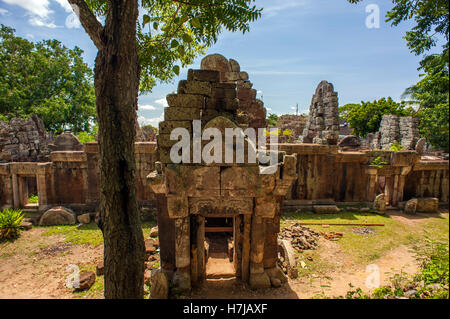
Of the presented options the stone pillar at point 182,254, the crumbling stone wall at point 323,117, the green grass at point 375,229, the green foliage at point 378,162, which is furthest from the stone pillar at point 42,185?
the green foliage at point 378,162

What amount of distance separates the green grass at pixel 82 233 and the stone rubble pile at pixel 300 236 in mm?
5312

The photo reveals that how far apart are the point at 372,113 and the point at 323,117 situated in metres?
21.0

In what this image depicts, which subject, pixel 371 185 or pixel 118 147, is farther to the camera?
pixel 371 185

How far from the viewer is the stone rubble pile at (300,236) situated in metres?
7.52

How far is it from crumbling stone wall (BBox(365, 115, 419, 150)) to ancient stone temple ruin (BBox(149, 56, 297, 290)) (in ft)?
58.6

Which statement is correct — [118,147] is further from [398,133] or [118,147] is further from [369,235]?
[398,133]

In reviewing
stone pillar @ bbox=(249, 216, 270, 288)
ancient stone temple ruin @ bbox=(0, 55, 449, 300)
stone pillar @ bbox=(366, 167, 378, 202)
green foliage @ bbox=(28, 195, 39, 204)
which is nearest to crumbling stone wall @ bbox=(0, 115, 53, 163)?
ancient stone temple ruin @ bbox=(0, 55, 449, 300)

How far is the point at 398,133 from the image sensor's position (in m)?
18.3

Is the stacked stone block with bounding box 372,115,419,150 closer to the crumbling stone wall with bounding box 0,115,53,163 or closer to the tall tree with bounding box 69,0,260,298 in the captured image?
the tall tree with bounding box 69,0,260,298

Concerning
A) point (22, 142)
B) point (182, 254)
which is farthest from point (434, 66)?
point (22, 142)

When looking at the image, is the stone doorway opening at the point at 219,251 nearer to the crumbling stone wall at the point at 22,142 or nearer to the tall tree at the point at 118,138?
the tall tree at the point at 118,138

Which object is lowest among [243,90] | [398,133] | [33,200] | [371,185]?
[33,200]

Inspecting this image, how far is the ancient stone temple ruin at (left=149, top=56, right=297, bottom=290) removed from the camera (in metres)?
4.64
